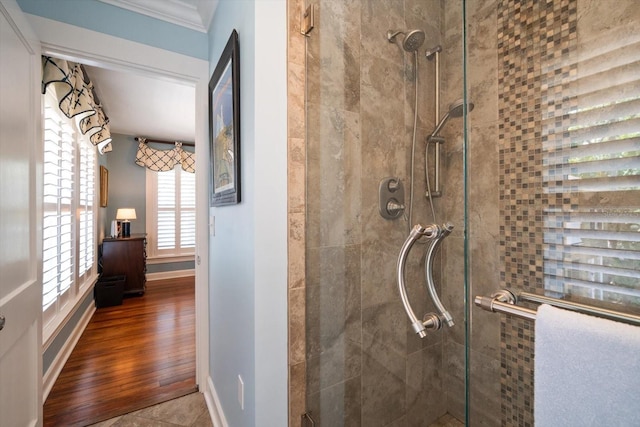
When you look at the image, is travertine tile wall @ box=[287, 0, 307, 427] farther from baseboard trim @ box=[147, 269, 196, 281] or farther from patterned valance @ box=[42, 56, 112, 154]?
baseboard trim @ box=[147, 269, 196, 281]

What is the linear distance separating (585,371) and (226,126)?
158 cm

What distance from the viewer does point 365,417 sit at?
1.08 metres

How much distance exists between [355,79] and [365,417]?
133 cm

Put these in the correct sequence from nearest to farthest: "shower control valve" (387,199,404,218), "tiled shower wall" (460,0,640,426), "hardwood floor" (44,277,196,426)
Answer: "tiled shower wall" (460,0,640,426)
"shower control valve" (387,199,404,218)
"hardwood floor" (44,277,196,426)

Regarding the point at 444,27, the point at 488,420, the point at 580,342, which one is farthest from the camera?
the point at 444,27

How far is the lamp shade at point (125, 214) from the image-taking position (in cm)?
457

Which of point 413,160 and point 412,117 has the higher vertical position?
point 412,117

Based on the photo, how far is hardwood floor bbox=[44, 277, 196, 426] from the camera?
6.23ft

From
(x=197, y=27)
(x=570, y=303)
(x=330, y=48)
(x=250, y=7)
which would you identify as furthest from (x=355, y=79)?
(x=197, y=27)

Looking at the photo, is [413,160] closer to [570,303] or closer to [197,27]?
[570,303]

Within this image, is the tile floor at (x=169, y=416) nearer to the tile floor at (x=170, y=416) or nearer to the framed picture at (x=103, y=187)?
the tile floor at (x=170, y=416)

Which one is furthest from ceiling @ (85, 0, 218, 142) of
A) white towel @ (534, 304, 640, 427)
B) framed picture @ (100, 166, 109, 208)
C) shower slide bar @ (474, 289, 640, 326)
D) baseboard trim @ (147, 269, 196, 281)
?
baseboard trim @ (147, 269, 196, 281)

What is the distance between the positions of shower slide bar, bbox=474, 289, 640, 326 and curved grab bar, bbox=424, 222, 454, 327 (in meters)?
0.15

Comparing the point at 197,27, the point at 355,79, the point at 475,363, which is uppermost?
the point at 197,27
